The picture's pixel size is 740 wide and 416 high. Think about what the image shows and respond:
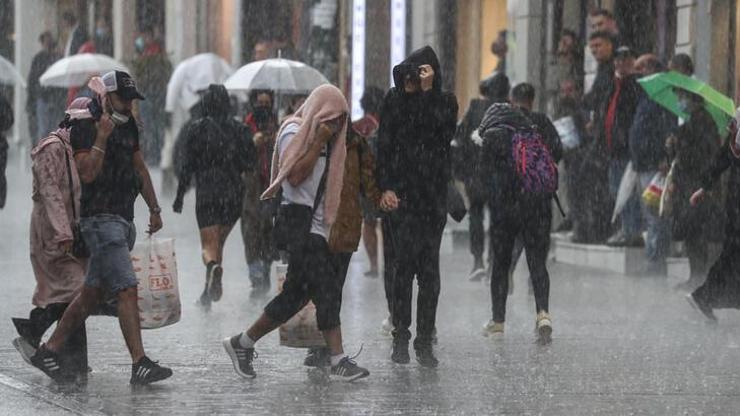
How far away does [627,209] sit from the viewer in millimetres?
18469

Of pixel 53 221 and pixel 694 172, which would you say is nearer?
pixel 53 221

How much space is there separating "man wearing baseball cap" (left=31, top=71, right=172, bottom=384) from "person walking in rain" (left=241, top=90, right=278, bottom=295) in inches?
198

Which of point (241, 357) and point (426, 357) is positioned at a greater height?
point (241, 357)

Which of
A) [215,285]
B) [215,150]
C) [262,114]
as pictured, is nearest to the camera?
[215,285]

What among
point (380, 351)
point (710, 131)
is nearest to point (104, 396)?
point (380, 351)

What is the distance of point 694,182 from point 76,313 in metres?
7.01

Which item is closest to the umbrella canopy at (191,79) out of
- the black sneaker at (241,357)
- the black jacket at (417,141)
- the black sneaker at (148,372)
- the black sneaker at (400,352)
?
the black jacket at (417,141)

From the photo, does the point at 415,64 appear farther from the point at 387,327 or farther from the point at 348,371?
the point at 387,327

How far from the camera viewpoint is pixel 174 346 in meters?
12.4

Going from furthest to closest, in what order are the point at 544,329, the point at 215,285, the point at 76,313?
1. the point at 215,285
2. the point at 544,329
3. the point at 76,313

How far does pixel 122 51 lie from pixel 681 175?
26230 millimetres

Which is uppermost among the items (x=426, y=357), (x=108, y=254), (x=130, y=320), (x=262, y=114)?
(x=262, y=114)

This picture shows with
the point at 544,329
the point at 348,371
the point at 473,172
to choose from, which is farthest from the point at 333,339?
the point at 473,172

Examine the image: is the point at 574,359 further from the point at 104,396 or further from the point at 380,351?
the point at 104,396
